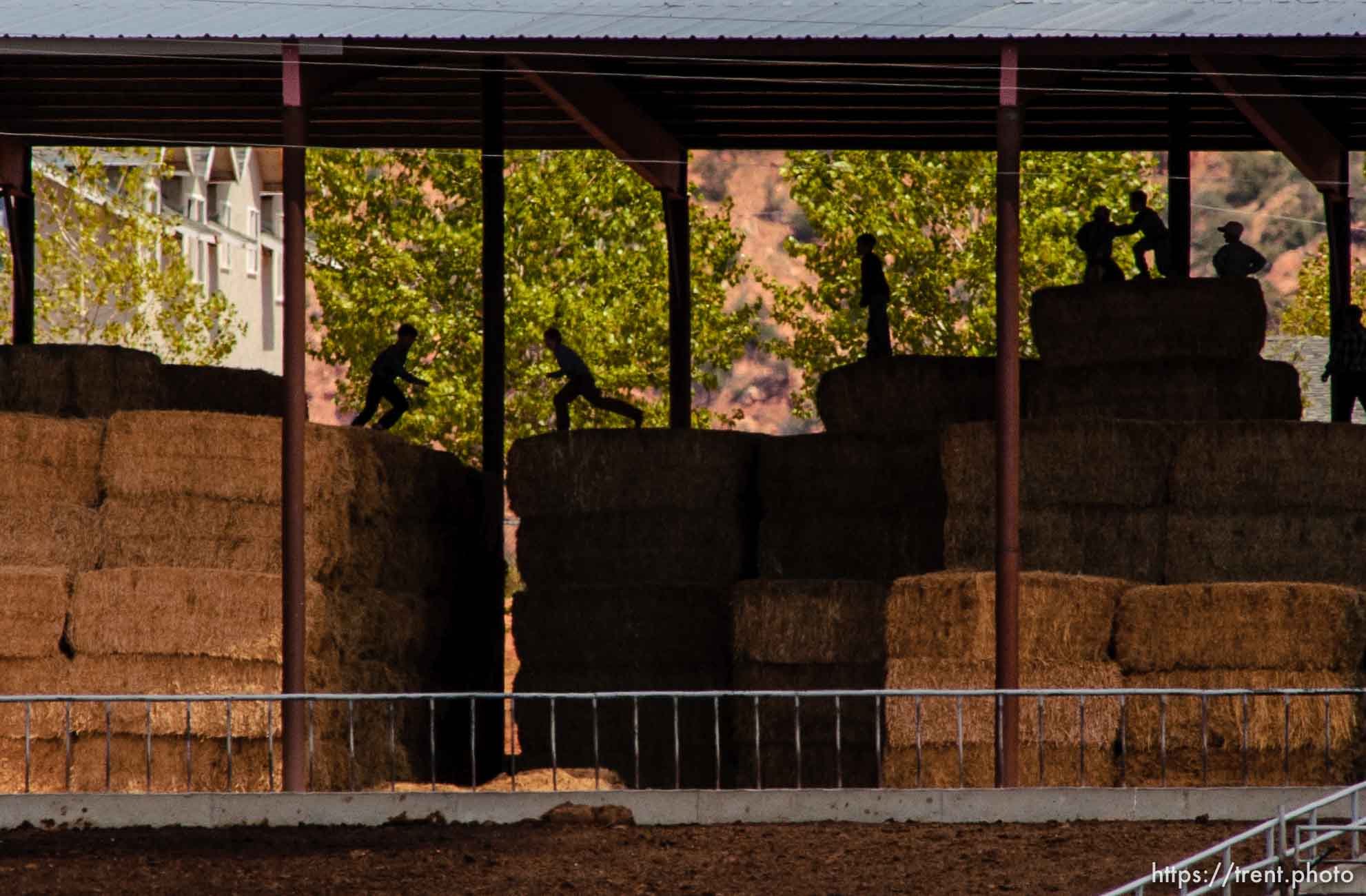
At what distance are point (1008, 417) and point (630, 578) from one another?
4.93 metres

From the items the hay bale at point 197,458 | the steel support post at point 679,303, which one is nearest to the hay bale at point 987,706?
the hay bale at point 197,458

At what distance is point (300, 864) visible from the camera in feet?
54.3

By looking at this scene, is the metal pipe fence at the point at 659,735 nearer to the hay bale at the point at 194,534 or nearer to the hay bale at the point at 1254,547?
the hay bale at the point at 194,534

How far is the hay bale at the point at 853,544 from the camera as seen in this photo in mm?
23781

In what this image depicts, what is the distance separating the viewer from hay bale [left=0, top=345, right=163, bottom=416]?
907 inches

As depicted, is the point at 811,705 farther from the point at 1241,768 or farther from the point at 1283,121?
the point at 1283,121

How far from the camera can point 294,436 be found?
813 inches

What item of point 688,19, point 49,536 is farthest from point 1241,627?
point 49,536

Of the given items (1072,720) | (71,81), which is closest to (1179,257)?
(1072,720)

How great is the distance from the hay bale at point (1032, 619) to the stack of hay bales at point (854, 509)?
276 centimetres

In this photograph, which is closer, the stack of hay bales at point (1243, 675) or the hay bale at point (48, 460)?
the stack of hay bales at point (1243, 675)

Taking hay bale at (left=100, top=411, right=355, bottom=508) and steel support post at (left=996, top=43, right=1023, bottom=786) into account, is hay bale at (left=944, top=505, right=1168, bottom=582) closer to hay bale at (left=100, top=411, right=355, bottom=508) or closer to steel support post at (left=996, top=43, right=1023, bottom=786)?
steel support post at (left=996, top=43, right=1023, bottom=786)

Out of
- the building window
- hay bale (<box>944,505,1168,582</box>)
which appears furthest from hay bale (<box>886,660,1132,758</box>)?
the building window

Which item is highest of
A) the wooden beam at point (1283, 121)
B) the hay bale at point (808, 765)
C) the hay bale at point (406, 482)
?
the wooden beam at point (1283, 121)
